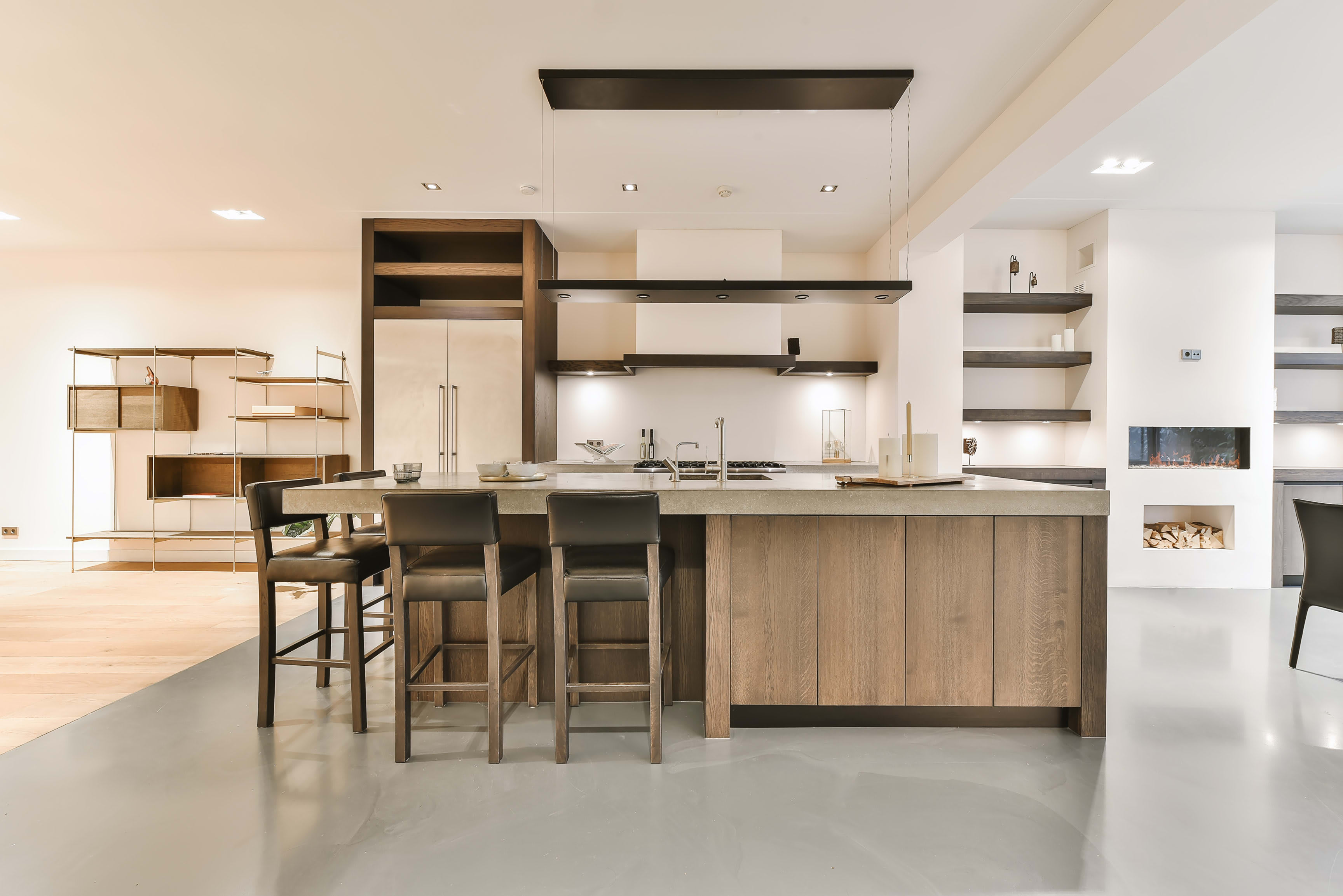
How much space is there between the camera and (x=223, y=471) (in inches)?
225

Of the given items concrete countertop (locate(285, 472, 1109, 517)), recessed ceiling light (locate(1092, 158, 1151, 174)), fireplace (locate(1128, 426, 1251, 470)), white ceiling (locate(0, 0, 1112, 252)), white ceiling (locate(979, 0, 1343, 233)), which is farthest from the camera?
fireplace (locate(1128, 426, 1251, 470))

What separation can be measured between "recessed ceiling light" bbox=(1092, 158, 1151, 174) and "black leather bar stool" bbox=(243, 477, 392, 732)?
477 centimetres

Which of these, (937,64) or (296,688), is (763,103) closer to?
(937,64)

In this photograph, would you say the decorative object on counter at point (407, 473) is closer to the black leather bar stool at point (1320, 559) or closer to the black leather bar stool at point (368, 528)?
the black leather bar stool at point (368, 528)

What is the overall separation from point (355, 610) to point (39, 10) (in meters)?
2.62

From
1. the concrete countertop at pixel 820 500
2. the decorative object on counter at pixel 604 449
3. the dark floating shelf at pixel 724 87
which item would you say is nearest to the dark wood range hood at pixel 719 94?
the dark floating shelf at pixel 724 87

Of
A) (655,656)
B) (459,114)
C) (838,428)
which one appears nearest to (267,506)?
(655,656)

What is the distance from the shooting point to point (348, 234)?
5.08m

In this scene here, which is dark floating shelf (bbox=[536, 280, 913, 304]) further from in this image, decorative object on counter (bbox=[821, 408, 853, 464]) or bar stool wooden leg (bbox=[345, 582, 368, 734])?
decorative object on counter (bbox=[821, 408, 853, 464])

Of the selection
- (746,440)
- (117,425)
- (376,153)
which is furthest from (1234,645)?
(117,425)

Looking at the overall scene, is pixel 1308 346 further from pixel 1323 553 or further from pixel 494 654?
pixel 494 654

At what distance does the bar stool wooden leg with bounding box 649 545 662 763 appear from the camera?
2.16 metres

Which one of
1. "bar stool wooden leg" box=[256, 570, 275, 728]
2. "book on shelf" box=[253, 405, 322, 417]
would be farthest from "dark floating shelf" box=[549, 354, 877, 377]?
"bar stool wooden leg" box=[256, 570, 275, 728]

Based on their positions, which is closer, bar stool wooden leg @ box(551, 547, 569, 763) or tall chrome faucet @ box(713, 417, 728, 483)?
bar stool wooden leg @ box(551, 547, 569, 763)
